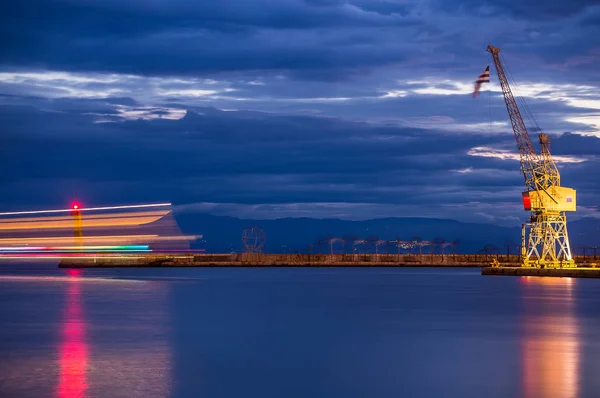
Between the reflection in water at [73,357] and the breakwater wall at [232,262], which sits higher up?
the breakwater wall at [232,262]

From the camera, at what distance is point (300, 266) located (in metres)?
194

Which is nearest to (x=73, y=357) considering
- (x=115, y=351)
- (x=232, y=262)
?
(x=115, y=351)

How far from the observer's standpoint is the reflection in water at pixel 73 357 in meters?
21.5

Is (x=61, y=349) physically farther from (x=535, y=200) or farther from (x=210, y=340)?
(x=535, y=200)

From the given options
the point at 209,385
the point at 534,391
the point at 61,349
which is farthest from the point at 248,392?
the point at 61,349

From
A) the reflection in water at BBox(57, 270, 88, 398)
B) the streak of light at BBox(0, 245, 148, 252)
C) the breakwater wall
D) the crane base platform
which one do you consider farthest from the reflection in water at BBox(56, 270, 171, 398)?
the breakwater wall

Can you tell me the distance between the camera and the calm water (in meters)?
22.6

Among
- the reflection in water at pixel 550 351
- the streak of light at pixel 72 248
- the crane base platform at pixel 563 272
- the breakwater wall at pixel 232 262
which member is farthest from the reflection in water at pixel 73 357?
the breakwater wall at pixel 232 262

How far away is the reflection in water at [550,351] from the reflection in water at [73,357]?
10.6m

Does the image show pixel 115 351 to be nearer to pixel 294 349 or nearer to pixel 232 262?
pixel 294 349

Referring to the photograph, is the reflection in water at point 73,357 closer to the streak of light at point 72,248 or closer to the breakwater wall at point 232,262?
the streak of light at point 72,248

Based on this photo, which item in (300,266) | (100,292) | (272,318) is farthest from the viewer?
(300,266)

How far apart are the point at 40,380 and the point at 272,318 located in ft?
73.5

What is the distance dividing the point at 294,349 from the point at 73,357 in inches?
297
